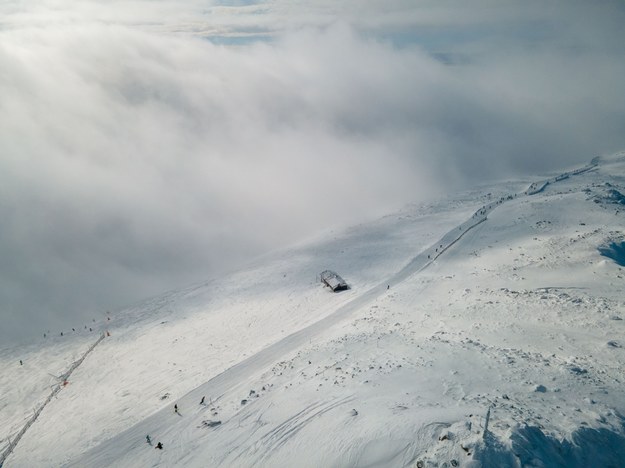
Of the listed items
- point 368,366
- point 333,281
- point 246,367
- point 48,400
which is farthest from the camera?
point 333,281

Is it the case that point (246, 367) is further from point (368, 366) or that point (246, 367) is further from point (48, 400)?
point (48, 400)

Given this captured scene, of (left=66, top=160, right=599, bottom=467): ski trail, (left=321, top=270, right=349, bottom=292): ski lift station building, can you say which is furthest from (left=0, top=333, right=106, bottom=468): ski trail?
(left=321, top=270, right=349, bottom=292): ski lift station building

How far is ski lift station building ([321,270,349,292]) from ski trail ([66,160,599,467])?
144 inches

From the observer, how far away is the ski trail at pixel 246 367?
2622cm

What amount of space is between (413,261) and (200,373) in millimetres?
33390

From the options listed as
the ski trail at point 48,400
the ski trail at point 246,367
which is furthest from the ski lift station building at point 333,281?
the ski trail at point 48,400

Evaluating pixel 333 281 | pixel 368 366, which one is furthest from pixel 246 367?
pixel 333 281

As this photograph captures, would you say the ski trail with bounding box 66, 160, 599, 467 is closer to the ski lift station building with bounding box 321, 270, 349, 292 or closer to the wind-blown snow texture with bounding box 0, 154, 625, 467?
the wind-blown snow texture with bounding box 0, 154, 625, 467

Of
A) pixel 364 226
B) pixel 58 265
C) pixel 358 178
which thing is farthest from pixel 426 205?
pixel 58 265

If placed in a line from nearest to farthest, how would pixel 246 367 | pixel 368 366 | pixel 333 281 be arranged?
pixel 368 366 < pixel 246 367 < pixel 333 281

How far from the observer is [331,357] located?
104ft

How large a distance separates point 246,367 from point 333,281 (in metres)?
20.0

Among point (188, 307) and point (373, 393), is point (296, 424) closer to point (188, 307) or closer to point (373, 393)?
point (373, 393)

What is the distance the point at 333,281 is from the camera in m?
51.6
